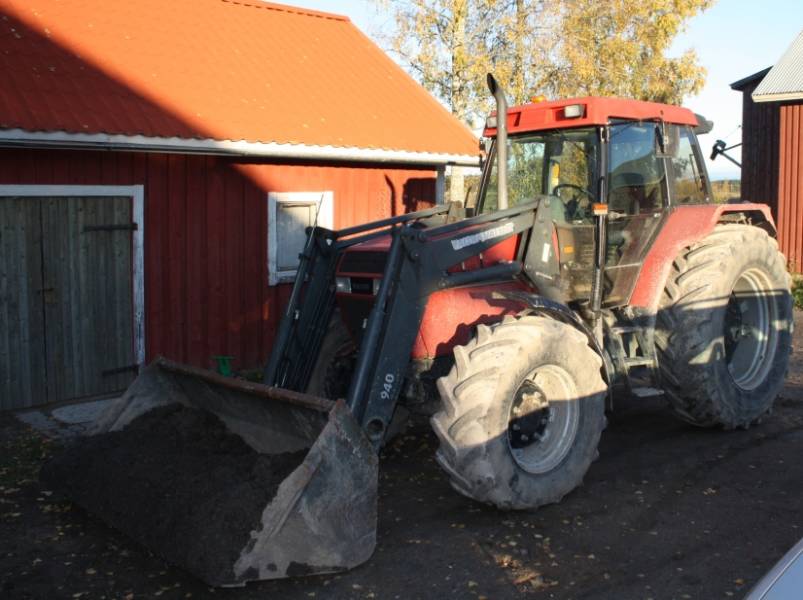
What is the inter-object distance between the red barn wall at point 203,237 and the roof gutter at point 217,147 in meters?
0.36

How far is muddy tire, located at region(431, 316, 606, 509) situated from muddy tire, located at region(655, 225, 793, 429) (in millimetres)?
1266

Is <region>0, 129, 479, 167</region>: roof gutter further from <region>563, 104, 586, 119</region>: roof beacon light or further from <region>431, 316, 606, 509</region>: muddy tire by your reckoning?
<region>431, 316, 606, 509</region>: muddy tire

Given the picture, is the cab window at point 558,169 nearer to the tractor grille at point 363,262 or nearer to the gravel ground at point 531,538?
the tractor grille at point 363,262

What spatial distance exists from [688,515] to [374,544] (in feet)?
6.79

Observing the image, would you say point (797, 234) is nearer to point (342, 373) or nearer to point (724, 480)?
point (724, 480)

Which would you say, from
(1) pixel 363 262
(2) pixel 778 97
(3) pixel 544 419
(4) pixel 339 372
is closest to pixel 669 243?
(3) pixel 544 419

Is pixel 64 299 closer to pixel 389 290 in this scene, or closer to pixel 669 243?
pixel 389 290

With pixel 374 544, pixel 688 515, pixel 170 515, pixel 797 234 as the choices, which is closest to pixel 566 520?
pixel 688 515

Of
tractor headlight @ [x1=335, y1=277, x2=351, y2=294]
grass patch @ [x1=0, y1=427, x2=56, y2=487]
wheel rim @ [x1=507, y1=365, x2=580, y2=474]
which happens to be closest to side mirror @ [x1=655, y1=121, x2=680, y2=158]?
wheel rim @ [x1=507, y1=365, x2=580, y2=474]

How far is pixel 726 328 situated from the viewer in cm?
756

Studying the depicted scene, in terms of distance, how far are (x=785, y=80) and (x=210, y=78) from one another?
36.0 ft

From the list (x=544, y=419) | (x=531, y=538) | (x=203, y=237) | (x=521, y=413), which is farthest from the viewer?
(x=203, y=237)

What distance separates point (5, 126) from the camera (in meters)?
7.25

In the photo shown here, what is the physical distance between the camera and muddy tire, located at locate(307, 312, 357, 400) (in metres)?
6.26
